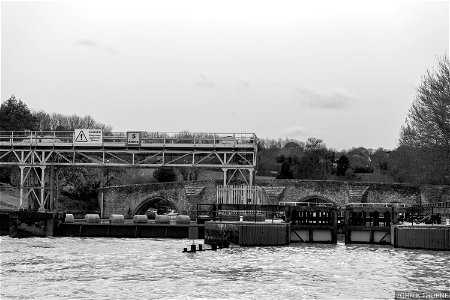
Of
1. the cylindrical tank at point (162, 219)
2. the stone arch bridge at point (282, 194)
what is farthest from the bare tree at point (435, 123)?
the cylindrical tank at point (162, 219)

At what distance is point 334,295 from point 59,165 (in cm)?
3725

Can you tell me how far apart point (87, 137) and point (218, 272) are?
98.1 feet

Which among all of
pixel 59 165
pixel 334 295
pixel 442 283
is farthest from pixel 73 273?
pixel 59 165

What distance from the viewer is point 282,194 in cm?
6412

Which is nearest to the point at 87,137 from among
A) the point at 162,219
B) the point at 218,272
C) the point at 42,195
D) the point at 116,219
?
the point at 42,195

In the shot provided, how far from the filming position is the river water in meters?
24.8

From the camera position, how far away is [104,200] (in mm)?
66875

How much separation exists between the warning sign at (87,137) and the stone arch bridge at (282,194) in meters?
10.5

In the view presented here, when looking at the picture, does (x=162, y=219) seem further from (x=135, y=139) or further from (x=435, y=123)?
(x=435, y=123)

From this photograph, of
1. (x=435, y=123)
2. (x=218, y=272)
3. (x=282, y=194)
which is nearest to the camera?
(x=218, y=272)

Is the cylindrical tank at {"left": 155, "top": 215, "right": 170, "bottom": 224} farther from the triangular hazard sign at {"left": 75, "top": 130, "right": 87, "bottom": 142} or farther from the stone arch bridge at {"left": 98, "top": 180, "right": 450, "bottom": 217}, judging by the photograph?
the triangular hazard sign at {"left": 75, "top": 130, "right": 87, "bottom": 142}

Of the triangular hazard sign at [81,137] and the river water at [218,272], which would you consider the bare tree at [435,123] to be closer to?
the river water at [218,272]

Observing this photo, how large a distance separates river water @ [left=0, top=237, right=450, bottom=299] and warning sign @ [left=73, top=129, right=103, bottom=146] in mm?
15563

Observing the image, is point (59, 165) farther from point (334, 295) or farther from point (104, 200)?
point (334, 295)
